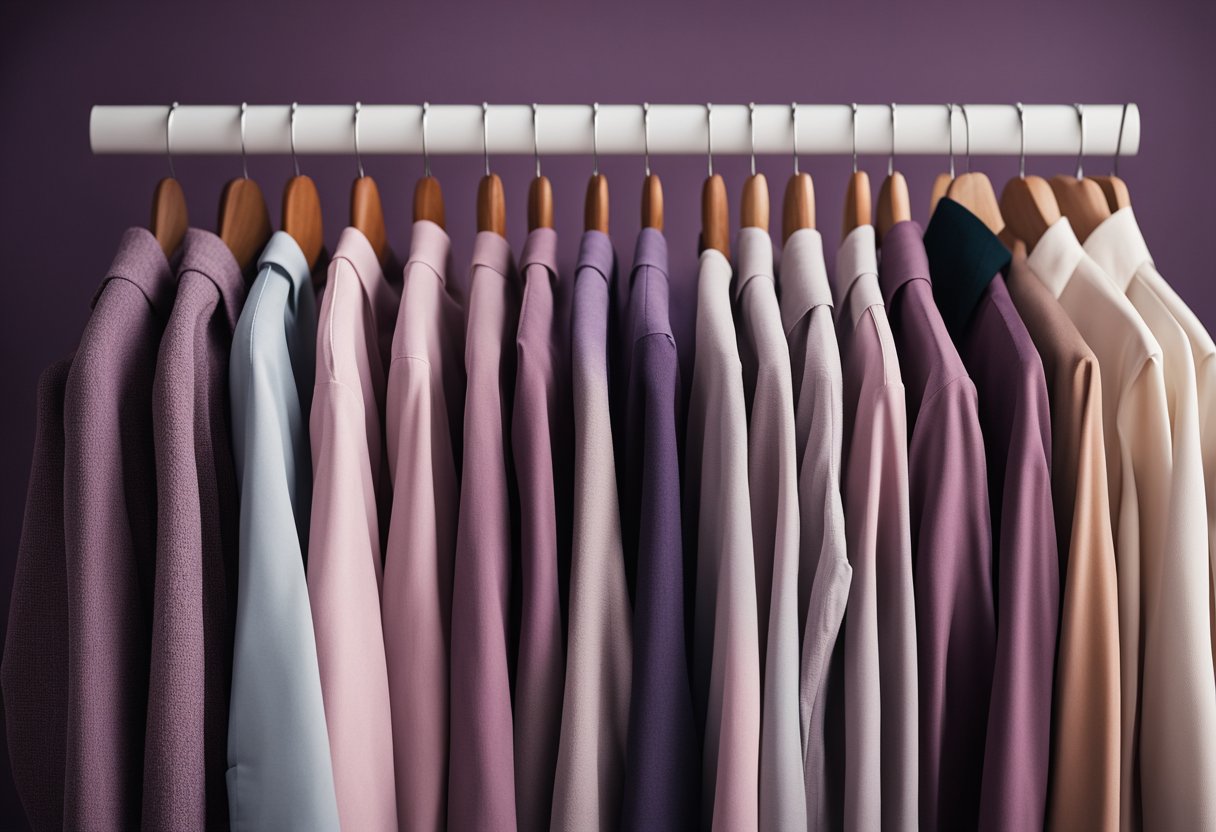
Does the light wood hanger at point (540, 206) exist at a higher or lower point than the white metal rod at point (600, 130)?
lower

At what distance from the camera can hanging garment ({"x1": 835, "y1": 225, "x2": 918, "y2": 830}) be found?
2.72 ft

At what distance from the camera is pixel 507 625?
896 millimetres

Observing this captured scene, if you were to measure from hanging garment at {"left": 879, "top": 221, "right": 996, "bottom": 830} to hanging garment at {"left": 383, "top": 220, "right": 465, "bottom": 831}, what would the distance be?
0.41 m

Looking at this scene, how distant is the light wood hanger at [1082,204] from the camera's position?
1.04 m

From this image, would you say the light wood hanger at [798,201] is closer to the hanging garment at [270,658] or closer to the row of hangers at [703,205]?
the row of hangers at [703,205]

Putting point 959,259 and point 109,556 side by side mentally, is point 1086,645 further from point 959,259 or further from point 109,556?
point 109,556

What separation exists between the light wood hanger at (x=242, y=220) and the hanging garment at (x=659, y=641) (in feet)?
1.46

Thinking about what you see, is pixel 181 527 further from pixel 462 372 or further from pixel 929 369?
pixel 929 369

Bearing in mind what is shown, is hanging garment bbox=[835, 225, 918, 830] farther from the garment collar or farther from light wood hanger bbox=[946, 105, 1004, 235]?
light wood hanger bbox=[946, 105, 1004, 235]

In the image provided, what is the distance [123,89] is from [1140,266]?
4.52ft

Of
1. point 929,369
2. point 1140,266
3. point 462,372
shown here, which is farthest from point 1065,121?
point 462,372

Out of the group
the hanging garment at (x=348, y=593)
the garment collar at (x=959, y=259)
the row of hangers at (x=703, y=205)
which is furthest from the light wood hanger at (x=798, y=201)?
the hanging garment at (x=348, y=593)

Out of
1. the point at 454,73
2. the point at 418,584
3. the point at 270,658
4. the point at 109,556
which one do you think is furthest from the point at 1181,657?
the point at 454,73

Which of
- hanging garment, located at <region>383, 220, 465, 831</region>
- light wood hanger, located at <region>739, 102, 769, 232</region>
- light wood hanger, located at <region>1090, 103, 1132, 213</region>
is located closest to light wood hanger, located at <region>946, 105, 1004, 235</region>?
light wood hanger, located at <region>1090, 103, 1132, 213</region>
